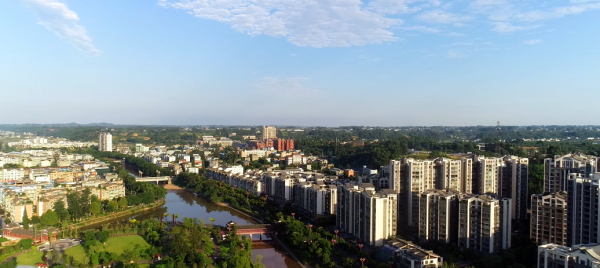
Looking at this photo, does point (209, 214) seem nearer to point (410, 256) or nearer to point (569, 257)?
point (410, 256)

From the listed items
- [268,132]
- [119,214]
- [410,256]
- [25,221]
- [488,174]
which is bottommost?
[119,214]

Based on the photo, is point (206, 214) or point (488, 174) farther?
point (206, 214)

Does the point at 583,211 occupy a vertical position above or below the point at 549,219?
above

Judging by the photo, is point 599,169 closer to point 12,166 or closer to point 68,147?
point 12,166

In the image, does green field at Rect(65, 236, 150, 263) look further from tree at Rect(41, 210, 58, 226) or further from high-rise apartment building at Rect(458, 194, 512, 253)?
high-rise apartment building at Rect(458, 194, 512, 253)

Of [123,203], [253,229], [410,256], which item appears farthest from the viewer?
[123,203]

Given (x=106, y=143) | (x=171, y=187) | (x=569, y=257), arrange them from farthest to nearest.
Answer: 1. (x=106, y=143)
2. (x=171, y=187)
3. (x=569, y=257)

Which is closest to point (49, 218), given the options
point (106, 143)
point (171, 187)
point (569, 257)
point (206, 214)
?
point (206, 214)
